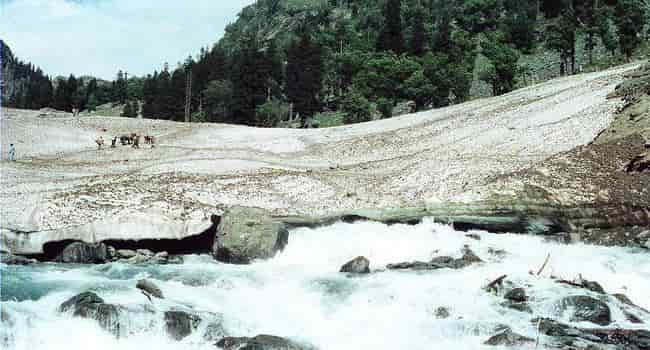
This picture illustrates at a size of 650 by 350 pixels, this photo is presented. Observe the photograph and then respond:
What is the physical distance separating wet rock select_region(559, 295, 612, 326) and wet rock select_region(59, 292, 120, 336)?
1128 centimetres

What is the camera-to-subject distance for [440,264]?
75.6 feet

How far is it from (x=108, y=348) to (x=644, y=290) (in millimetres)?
15234

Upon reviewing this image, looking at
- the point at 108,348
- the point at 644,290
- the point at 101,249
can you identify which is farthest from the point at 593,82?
the point at 108,348

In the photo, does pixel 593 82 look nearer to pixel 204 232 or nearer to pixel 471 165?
pixel 471 165

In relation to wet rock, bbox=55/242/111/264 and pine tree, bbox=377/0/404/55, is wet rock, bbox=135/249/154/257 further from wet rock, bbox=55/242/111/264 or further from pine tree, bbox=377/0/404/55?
pine tree, bbox=377/0/404/55

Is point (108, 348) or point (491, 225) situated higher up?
point (491, 225)

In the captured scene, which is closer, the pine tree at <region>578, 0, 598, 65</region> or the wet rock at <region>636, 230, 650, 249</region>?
the wet rock at <region>636, 230, 650, 249</region>

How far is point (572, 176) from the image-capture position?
28.3 metres

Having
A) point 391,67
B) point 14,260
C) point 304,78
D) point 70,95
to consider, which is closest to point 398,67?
point 391,67

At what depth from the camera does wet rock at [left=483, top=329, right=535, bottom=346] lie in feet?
50.8

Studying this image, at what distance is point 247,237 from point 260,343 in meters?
9.73

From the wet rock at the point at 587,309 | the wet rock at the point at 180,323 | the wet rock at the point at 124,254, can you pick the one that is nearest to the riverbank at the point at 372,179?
the wet rock at the point at 124,254

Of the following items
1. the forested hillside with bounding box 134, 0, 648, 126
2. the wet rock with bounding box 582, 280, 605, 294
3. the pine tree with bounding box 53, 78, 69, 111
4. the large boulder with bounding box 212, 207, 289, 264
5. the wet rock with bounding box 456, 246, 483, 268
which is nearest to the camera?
the wet rock with bounding box 582, 280, 605, 294

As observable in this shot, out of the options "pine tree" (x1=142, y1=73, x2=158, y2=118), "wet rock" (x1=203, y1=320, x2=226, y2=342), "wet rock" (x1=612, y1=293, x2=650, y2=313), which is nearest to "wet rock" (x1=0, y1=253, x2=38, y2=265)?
"wet rock" (x1=203, y1=320, x2=226, y2=342)
